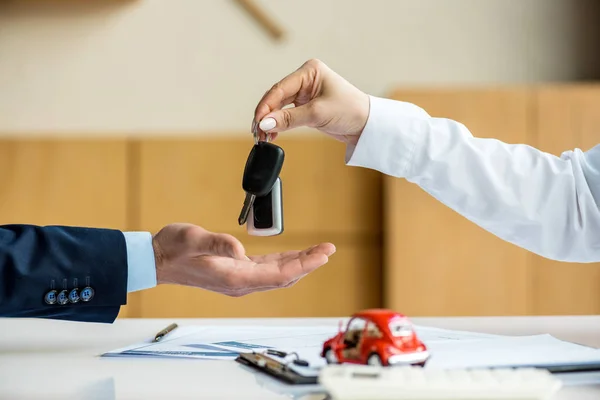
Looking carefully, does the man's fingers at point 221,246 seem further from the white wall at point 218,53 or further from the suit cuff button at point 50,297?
the white wall at point 218,53

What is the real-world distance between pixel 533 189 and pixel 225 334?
0.64m

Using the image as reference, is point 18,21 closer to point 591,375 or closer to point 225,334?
point 225,334

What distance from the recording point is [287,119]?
3.62ft

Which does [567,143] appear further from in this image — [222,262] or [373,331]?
[373,331]

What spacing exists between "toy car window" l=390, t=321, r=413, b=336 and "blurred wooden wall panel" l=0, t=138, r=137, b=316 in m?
2.21

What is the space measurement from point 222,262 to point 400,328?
399mm

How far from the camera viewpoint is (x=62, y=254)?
1.01 meters

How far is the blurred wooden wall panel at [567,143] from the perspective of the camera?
2.58 meters

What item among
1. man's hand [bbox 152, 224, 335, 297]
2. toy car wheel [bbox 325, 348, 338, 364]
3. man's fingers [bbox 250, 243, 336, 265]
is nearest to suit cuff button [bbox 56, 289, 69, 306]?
man's hand [bbox 152, 224, 335, 297]

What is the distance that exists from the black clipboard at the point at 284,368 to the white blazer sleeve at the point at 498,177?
23.2 inches

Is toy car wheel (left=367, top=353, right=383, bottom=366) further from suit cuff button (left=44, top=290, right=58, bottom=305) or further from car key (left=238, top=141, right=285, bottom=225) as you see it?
suit cuff button (left=44, top=290, right=58, bottom=305)

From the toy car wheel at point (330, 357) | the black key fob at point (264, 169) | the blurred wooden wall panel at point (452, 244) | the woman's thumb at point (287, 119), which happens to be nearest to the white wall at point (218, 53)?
the blurred wooden wall panel at point (452, 244)

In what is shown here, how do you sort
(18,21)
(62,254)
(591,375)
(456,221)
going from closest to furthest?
(591,375) < (62,254) < (456,221) < (18,21)

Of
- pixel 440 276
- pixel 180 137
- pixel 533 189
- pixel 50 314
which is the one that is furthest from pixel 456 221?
pixel 50 314
